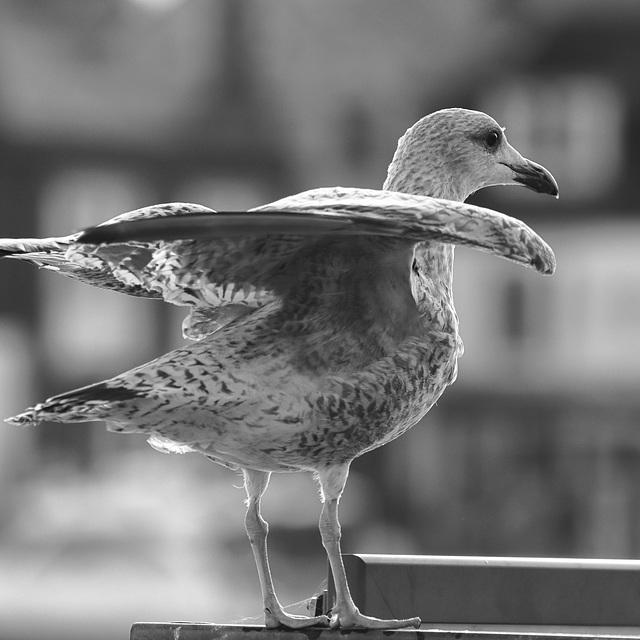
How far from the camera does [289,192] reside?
23.0m

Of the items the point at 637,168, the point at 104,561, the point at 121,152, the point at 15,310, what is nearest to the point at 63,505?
the point at 104,561

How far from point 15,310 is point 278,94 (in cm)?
572

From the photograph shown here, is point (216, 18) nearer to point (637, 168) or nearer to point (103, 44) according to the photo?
point (103, 44)

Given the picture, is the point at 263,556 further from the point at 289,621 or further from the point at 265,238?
the point at 265,238

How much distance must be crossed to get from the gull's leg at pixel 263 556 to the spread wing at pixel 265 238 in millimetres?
270

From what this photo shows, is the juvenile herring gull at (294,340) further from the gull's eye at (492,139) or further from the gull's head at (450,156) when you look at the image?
the gull's eye at (492,139)

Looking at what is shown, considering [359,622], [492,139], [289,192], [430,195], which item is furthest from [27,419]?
[289,192]

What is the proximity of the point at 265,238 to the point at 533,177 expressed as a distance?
2.51ft

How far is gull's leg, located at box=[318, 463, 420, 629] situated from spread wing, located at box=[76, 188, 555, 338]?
313 mm

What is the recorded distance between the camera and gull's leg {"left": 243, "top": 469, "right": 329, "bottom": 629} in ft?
7.49

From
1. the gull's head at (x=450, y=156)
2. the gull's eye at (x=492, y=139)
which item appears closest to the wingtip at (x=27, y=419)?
the gull's head at (x=450, y=156)

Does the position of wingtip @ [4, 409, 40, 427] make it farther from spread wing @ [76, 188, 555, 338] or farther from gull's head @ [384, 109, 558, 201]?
gull's head @ [384, 109, 558, 201]

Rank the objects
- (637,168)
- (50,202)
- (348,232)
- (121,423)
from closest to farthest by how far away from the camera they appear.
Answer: (348,232) < (121,423) < (637,168) < (50,202)

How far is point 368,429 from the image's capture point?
2270mm
